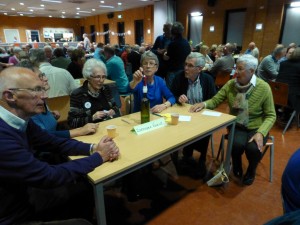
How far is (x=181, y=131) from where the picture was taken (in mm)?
1600

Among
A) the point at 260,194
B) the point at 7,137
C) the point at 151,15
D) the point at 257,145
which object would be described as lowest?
the point at 260,194

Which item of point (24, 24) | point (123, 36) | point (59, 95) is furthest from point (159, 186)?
point (24, 24)

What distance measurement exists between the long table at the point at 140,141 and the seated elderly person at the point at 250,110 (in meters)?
0.18

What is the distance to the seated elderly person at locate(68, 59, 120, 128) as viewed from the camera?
1.83 m

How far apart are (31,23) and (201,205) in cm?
1937

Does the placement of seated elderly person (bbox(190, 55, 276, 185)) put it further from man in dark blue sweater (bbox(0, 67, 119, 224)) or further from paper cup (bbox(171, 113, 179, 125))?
man in dark blue sweater (bbox(0, 67, 119, 224))

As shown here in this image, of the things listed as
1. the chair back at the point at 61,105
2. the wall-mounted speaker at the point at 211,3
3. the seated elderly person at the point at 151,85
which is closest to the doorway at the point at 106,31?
the wall-mounted speaker at the point at 211,3

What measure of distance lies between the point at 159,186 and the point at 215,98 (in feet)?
3.50

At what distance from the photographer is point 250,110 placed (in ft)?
6.83

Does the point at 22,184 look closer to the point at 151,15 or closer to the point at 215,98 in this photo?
the point at 215,98

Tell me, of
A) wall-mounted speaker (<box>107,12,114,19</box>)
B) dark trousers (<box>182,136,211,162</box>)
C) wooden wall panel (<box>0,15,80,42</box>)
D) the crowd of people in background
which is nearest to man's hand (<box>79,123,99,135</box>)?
the crowd of people in background

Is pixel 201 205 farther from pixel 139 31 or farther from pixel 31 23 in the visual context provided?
pixel 31 23

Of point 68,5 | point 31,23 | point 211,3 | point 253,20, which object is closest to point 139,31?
point 68,5

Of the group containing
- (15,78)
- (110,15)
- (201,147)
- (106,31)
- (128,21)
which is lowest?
(201,147)
